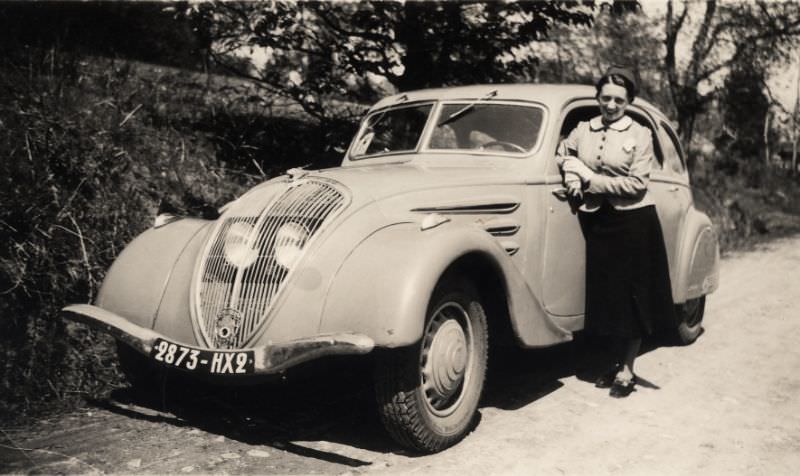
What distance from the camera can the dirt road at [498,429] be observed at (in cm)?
312

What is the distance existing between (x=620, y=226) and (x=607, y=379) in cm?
96

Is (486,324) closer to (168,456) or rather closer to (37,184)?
(168,456)

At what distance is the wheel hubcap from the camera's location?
10.7ft

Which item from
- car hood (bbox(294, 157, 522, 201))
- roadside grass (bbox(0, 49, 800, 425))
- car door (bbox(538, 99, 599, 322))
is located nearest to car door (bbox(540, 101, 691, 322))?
car door (bbox(538, 99, 599, 322))

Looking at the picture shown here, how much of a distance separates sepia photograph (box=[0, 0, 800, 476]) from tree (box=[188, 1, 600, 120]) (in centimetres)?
3

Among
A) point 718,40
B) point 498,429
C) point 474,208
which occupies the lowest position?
point 498,429

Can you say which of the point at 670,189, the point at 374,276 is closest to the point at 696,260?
the point at 670,189

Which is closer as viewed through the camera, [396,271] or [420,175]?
[396,271]

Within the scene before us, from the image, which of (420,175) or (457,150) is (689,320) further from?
(420,175)

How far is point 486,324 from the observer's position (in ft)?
11.8

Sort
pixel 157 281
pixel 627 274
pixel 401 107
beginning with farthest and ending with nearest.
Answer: pixel 401 107 → pixel 627 274 → pixel 157 281

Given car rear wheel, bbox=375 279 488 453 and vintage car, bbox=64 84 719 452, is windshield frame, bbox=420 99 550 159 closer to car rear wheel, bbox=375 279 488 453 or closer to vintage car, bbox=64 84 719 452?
vintage car, bbox=64 84 719 452

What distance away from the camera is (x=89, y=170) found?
5164 millimetres

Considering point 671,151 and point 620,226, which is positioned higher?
point 671,151
